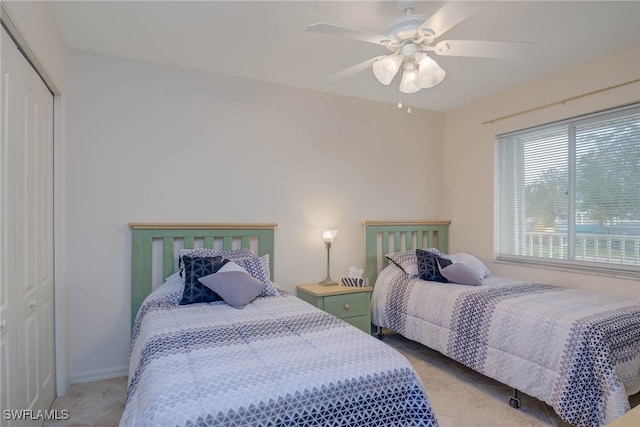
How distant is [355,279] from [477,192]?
67.2 inches

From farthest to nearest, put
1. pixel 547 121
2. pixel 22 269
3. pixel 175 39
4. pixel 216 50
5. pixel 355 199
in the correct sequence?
pixel 355 199
pixel 547 121
pixel 216 50
pixel 175 39
pixel 22 269

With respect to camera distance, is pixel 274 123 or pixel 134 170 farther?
pixel 274 123

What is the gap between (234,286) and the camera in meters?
2.34

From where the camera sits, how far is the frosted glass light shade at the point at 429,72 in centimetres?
197

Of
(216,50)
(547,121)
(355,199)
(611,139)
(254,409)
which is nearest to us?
(254,409)

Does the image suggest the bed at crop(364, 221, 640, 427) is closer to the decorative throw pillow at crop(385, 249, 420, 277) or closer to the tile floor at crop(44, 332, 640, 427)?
the decorative throw pillow at crop(385, 249, 420, 277)

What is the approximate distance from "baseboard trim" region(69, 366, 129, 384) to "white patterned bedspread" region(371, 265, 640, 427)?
91.3 inches

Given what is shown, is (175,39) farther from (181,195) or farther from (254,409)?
(254,409)

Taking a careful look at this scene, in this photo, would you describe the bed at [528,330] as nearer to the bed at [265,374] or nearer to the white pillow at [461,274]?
the white pillow at [461,274]

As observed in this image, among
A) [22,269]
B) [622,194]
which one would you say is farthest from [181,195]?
[622,194]

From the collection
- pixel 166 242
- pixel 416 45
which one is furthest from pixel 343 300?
pixel 416 45

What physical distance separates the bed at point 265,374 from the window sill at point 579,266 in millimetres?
2302

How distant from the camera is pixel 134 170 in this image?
2.81 meters

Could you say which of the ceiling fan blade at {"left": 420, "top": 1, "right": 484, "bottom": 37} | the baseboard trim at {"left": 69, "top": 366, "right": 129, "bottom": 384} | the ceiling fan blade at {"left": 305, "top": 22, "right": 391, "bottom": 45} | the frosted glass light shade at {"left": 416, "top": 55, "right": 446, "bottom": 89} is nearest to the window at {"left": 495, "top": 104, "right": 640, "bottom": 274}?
the frosted glass light shade at {"left": 416, "top": 55, "right": 446, "bottom": 89}
